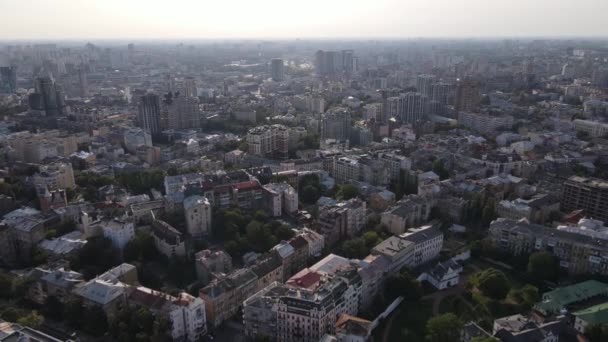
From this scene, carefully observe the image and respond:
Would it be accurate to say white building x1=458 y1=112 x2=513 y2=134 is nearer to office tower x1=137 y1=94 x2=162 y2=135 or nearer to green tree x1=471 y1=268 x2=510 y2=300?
green tree x1=471 y1=268 x2=510 y2=300

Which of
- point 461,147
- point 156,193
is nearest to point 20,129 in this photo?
point 156,193

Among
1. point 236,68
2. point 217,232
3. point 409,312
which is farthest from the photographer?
point 236,68

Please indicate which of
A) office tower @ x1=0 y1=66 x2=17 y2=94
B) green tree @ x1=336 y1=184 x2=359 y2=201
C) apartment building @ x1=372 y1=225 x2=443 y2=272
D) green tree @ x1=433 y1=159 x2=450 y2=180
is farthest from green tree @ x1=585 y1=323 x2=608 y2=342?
office tower @ x1=0 y1=66 x2=17 y2=94

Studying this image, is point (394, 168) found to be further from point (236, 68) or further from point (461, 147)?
point (236, 68)

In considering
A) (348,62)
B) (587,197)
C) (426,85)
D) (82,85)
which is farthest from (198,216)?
(348,62)

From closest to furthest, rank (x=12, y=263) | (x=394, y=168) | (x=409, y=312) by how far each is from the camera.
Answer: (x=409, y=312) < (x=12, y=263) < (x=394, y=168)

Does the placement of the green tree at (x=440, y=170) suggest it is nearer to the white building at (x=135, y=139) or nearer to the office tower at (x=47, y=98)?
the white building at (x=135, y=139)
